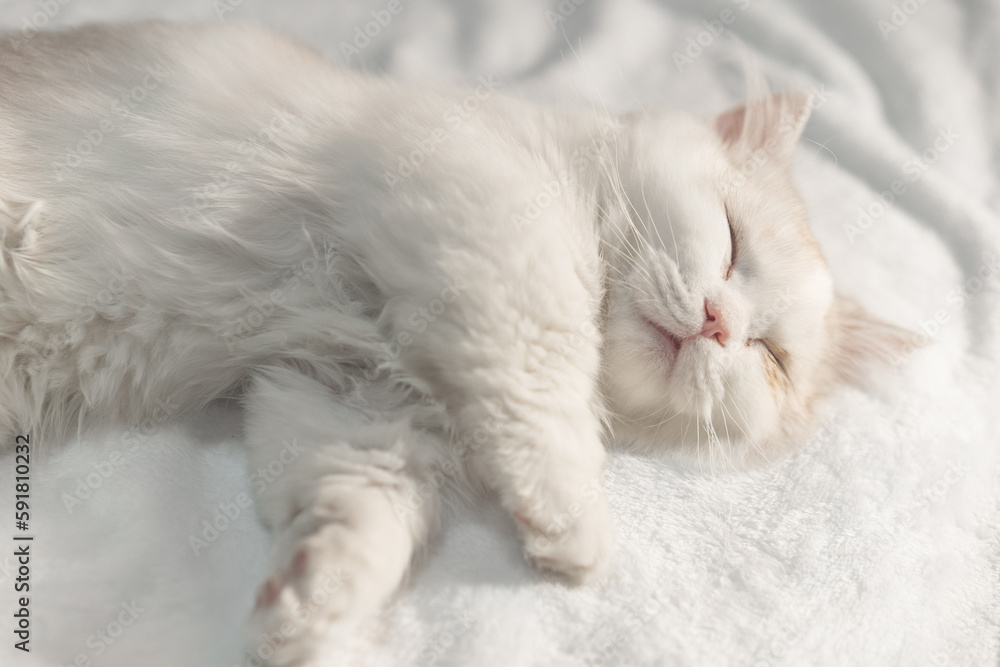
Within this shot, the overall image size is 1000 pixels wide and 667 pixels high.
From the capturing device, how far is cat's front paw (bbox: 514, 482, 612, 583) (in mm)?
1077

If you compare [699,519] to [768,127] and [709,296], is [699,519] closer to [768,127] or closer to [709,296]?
[709,296]

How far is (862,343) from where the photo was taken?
1.65m

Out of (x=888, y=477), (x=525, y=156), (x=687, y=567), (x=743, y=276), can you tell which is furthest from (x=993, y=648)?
(x=525, y=156)

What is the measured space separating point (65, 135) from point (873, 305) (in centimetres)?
185

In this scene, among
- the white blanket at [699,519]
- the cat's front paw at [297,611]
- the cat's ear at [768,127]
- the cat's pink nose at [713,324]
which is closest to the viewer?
the cat's front paw at [297,611]

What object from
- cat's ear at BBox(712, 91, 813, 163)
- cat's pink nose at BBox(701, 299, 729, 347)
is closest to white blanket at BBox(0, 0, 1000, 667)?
cat's pink nose at BBox(701, 299, 729, 347)

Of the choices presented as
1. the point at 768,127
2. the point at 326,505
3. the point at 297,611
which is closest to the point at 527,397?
the point at 326,505

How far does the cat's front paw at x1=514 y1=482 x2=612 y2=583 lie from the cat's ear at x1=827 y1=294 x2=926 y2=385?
0.80 m

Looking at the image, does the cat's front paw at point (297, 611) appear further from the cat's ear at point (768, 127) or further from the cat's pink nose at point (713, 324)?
the cat's ear at point (768, 127)

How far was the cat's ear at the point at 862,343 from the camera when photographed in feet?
5.41

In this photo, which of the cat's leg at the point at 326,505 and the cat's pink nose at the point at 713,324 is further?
the cat's pink nose at the point at 713,324

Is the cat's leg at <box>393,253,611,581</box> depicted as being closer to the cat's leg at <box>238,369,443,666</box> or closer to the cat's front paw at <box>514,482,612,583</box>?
the cat's front paw at <box>514,482,612,583</box>

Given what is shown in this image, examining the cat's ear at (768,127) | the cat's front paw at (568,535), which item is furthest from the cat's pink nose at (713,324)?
the cat's ear at (768,127)

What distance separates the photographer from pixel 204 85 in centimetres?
137
